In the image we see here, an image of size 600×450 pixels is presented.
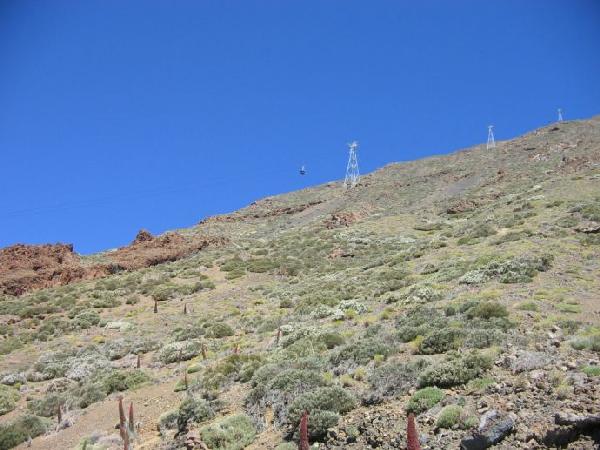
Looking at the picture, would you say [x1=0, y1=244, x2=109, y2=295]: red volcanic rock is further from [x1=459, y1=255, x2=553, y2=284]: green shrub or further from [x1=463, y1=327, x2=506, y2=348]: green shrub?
[x1=463, y1=327, x2=506, y2=348]: green shrub

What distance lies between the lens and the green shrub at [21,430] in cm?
1537

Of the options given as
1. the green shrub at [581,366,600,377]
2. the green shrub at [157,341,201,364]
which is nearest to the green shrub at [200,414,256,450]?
the green shrub at [581,366,600,377]

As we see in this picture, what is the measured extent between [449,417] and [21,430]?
12.8 metres

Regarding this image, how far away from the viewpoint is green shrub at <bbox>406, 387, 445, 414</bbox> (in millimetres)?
10648

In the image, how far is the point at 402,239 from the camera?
141 feet

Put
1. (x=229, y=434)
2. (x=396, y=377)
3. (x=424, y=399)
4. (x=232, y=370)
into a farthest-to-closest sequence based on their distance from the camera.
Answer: (x=232, y=370) → (x=396, y=377) → (x=229, y=434) → (x=424, y=399)

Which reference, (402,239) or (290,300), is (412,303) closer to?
(290,300)

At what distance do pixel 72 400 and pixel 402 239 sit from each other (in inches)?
1176

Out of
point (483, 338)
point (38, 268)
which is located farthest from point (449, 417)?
point (38, 268)

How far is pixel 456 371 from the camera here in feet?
37.6

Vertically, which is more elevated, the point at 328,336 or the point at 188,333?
the point at 188,333

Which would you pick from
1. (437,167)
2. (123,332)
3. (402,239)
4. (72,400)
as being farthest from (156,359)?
(437,167)

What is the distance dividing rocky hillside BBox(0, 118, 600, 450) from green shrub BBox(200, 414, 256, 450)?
0.05 meters

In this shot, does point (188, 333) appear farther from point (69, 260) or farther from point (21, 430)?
point (69, 260)
